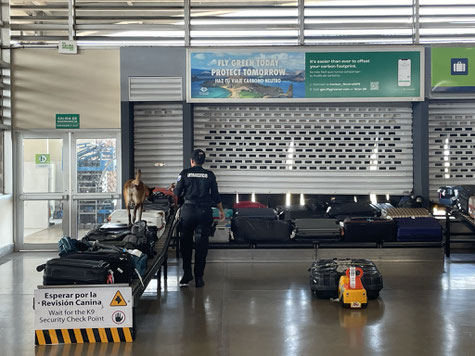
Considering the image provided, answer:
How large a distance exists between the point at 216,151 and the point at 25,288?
4245mm

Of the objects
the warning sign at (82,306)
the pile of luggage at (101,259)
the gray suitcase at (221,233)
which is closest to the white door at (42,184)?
the gray suitcase at (221,233)

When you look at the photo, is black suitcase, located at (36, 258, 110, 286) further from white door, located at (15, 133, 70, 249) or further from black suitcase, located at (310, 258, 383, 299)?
white door, located at (15, 133, 70, 249)

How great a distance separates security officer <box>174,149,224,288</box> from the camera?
6.86 meters

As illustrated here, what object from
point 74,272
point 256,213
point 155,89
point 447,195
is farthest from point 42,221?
point 447,195

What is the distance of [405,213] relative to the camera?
8898mm

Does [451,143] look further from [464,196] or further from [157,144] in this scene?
[157,144]

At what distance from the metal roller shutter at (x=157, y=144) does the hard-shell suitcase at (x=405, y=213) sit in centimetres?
376

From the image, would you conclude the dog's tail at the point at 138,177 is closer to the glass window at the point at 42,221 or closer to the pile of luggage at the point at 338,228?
the pile of luggage at the point at 338,228

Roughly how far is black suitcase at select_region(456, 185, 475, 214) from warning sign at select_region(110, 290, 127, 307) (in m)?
6.10

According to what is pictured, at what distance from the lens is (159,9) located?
9.82 m

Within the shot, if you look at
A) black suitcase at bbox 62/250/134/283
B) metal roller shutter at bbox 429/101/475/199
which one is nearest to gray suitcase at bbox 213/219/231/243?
black suitcase at bbox 62/250/134/283

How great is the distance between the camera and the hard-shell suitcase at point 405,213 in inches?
348

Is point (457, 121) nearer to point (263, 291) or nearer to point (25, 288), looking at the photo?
point (263, 291)

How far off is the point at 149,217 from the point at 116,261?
236cm
